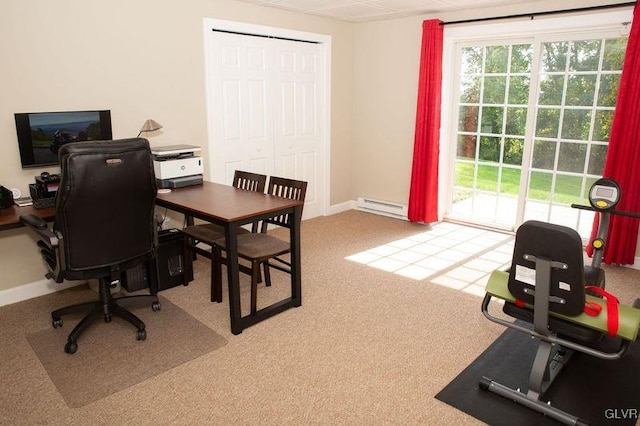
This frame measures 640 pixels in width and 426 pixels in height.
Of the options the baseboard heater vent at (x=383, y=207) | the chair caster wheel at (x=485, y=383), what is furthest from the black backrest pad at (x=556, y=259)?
the baseboard heater vent at (x=383, y=207)

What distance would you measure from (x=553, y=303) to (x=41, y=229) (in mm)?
2702

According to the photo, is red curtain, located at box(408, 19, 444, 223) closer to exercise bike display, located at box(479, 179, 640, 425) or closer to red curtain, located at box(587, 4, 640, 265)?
red curtain, located at box(587, 4, 640, 265)

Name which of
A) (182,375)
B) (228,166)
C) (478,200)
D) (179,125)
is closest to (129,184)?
(182,375)

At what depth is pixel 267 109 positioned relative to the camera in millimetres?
4957

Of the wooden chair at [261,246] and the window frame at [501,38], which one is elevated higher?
the window frame at [501,38]

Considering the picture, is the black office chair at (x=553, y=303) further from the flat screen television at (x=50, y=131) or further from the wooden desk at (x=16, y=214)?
the flat screen television at (x=50, y=131)

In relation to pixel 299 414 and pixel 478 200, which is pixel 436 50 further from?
pixel 299 414

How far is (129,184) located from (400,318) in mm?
1945

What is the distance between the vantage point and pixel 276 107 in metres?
5.05

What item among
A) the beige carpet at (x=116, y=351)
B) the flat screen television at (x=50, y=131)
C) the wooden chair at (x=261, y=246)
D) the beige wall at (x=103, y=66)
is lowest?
the beige carpet at (x=116, y=351)

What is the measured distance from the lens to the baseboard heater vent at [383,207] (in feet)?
18.7

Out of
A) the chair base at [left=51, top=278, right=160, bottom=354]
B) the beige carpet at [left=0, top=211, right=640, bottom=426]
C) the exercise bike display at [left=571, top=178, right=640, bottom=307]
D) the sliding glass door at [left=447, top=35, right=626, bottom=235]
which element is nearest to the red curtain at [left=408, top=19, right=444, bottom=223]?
the sliding glass door at [left=447, top=35, right=626, bottom=235]

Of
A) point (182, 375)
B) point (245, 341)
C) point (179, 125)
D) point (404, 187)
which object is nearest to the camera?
point (182, 375)

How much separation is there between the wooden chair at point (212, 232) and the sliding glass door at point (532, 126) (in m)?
2.70
